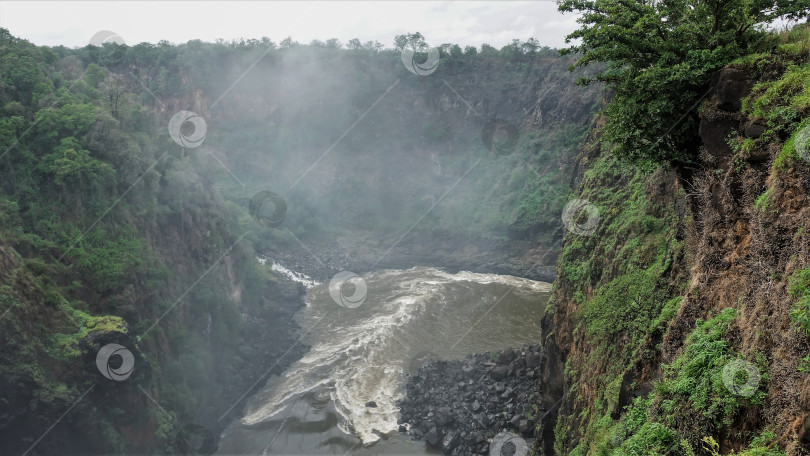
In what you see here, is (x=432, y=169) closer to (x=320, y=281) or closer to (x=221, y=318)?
(x=320, y=281)

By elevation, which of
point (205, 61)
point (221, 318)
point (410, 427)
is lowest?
point (410, 427)

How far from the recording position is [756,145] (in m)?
7.56

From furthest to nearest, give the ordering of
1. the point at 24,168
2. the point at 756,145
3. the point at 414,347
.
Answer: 1. the point at 414,347
2. the point at 24,168
3. the point at 756,145

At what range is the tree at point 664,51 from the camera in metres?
8.48

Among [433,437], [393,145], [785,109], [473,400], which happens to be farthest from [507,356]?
[393,145]

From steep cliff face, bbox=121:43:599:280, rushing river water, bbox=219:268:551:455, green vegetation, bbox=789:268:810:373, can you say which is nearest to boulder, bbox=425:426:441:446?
rushing river water, bbox=219:268:551:455

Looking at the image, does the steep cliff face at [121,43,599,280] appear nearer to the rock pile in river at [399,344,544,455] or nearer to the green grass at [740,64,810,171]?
the rock pile in river at [399,344,544,455]

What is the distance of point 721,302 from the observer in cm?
753

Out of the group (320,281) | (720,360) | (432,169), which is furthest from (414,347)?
(432,169)

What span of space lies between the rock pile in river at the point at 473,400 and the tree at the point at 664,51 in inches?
532

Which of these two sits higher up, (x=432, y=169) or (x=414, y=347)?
(x=432, y=169)

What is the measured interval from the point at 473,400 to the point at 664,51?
18.7 metres

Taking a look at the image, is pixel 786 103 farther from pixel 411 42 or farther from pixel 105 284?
pixel 411 42

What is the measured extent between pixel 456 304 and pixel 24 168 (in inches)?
1099
